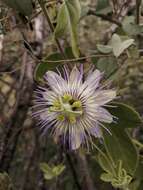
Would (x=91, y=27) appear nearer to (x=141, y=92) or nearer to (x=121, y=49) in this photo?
(x=141, y=92)

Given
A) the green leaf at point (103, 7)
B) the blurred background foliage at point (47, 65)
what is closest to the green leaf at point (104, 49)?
the blurred background foliage at point (47, 65)

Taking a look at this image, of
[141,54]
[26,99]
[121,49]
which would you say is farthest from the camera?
[26,99]

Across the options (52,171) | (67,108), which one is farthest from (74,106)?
(52,171)

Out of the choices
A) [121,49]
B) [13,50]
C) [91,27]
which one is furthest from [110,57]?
[91,27]

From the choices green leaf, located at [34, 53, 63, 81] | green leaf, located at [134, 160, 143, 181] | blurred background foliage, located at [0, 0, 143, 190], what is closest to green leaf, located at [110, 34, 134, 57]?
blurred background foliage, located at [0, 0, 143, 190]

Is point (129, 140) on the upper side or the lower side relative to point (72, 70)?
lower

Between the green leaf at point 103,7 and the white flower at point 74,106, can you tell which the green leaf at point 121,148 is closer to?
the white flower at point 74,106
